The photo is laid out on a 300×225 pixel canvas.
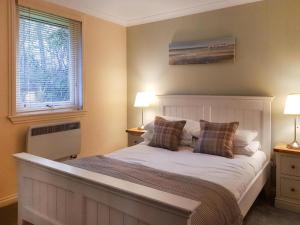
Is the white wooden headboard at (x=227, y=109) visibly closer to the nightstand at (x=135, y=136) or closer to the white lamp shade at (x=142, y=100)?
the white lamp shade at (x=142, y=100)

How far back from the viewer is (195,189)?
186 cm

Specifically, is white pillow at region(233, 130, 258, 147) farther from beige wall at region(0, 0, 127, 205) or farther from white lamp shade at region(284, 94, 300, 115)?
beige wall at region(0, 0, 127, 205)

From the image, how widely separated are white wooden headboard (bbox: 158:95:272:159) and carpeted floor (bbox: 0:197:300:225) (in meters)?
0.62

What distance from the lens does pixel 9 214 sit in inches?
105

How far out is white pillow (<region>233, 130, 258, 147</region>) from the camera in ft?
9.36

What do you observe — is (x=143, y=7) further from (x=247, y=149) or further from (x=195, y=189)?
(x=195, y=189)

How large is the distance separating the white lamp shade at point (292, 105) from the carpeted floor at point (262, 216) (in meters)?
1.01

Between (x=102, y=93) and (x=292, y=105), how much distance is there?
8.10ft

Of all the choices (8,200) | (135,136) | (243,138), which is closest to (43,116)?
(8,200)

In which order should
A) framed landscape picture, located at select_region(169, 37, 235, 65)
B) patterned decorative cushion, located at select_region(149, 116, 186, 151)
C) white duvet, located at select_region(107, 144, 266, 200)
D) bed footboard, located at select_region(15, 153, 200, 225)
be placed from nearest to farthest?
1. bed footboard, located at select_region(15, 153, 200, 225)
2. white duvet, located at select_region(107, 144, 266, 200)
3. patterned decorative cushion, located at select_region(149, 116, 186, 151)
4. framed landscape picture, located at select_region(169, 37, 235, 65)

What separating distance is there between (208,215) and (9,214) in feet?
6.76

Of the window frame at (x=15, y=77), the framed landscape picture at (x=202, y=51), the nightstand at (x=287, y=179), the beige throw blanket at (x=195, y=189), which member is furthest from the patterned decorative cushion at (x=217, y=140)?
the window frame at (x=15, y=77)

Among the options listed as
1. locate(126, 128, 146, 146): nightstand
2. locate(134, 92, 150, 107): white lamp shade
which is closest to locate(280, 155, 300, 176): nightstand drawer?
locate(126, 128, 146, 146): nightstand

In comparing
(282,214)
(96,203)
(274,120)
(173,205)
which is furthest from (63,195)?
(274,120)
